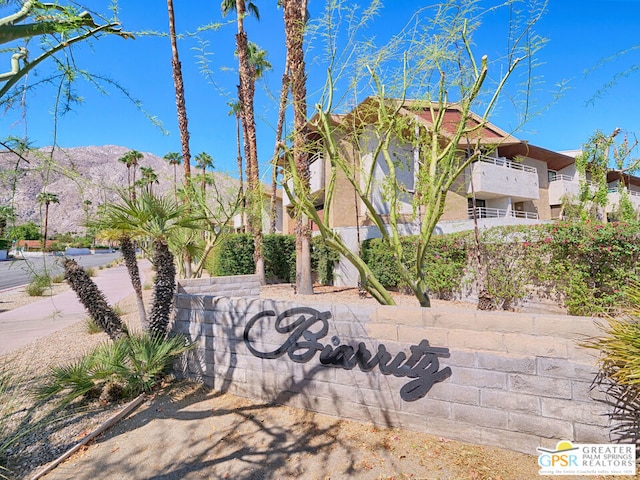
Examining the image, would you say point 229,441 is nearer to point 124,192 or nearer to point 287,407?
point 287,407

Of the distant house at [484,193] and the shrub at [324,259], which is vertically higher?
the distant house at [484,193]

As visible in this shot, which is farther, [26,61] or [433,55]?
[433,55]

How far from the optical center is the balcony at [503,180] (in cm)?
1592

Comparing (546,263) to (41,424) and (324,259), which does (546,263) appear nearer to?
(324,259)

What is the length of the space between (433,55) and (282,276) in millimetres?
12044

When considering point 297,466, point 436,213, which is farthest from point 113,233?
point 436,213

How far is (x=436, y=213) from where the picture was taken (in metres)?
4.83

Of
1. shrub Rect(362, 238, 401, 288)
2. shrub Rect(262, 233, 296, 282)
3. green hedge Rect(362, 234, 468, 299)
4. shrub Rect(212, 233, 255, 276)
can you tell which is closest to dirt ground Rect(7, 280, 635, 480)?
green hedge Rect(362, 234, 468, 299)

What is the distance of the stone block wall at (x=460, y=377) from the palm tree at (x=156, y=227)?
149 centimetres

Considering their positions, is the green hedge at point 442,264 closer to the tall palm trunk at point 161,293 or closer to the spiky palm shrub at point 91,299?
the tall palm trunk at point 161,293

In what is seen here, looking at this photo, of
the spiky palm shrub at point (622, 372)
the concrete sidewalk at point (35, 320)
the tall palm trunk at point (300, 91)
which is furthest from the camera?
the tall palm trunk at point (300, 91)

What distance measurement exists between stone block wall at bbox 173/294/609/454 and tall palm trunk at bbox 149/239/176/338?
4.76ft

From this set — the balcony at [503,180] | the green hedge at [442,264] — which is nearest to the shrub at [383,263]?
the green hedge at [442,264]

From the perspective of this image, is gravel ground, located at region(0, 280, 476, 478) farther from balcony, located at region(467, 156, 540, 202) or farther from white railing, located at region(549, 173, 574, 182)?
white railing, located at region(549, 173, 574, 182)
